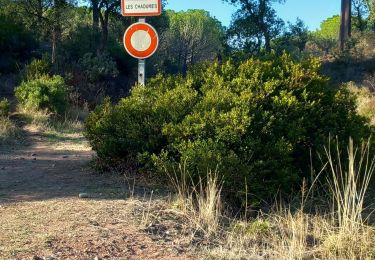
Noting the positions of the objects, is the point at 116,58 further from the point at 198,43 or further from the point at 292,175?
the point at 292,175

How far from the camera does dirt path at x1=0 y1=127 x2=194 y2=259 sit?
4047mm

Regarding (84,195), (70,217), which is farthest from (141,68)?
(70,217)

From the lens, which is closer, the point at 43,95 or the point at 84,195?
the point at 84,195

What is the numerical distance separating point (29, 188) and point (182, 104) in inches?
78.2

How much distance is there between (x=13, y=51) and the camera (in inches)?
842

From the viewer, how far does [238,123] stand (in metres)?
5.80

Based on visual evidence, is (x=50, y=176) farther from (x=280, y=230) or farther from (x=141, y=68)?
(x=280, y=230)

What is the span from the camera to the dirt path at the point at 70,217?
4047mm

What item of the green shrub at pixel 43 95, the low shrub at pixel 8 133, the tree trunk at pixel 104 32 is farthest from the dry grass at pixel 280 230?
the tree trunk at pixel 104 32

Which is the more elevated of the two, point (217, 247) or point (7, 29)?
point (7, 29)

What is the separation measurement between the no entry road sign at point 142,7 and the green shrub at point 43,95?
7434mm

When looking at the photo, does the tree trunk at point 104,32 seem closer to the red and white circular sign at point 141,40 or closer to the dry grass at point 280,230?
Answer: the red and white circular sign at point 141,40

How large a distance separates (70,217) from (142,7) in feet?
10.7

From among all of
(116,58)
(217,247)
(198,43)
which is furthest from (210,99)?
(198,43)
